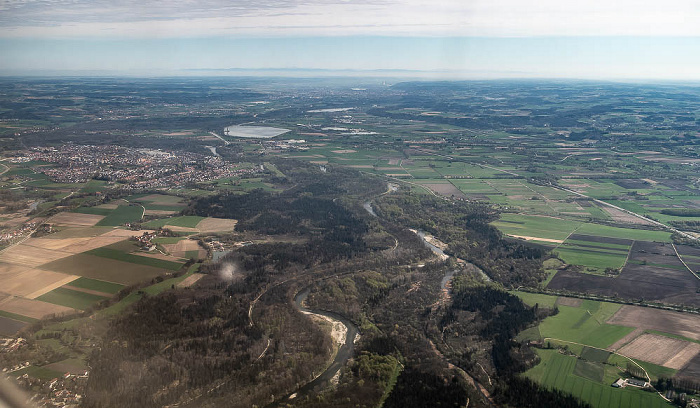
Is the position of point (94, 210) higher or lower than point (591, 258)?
higher

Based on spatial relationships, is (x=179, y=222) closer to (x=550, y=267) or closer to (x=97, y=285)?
(x=97, y=285)

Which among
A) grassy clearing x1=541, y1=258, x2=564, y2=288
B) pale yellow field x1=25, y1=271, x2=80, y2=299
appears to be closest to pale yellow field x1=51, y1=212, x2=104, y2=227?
pale yellow field x1=25, y1=271, x2=80, y2=299

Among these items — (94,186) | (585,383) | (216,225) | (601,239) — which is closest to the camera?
(585,383)

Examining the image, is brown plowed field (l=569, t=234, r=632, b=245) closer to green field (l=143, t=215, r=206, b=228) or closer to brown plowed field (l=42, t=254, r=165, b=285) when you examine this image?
green field (l=143, t=215, r=206, b=228)

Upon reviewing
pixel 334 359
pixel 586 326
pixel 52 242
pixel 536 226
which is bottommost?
pixel 334 359

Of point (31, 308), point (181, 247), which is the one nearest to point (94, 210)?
point (181, 247)

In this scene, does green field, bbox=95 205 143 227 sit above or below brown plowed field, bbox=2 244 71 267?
below

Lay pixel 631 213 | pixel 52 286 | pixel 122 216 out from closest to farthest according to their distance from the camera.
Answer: pixel 52 286 → pixel 122 216 → pixel 631 213

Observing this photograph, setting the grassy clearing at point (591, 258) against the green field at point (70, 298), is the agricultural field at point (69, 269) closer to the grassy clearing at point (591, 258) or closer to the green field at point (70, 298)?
the green field at point (70, 298)
